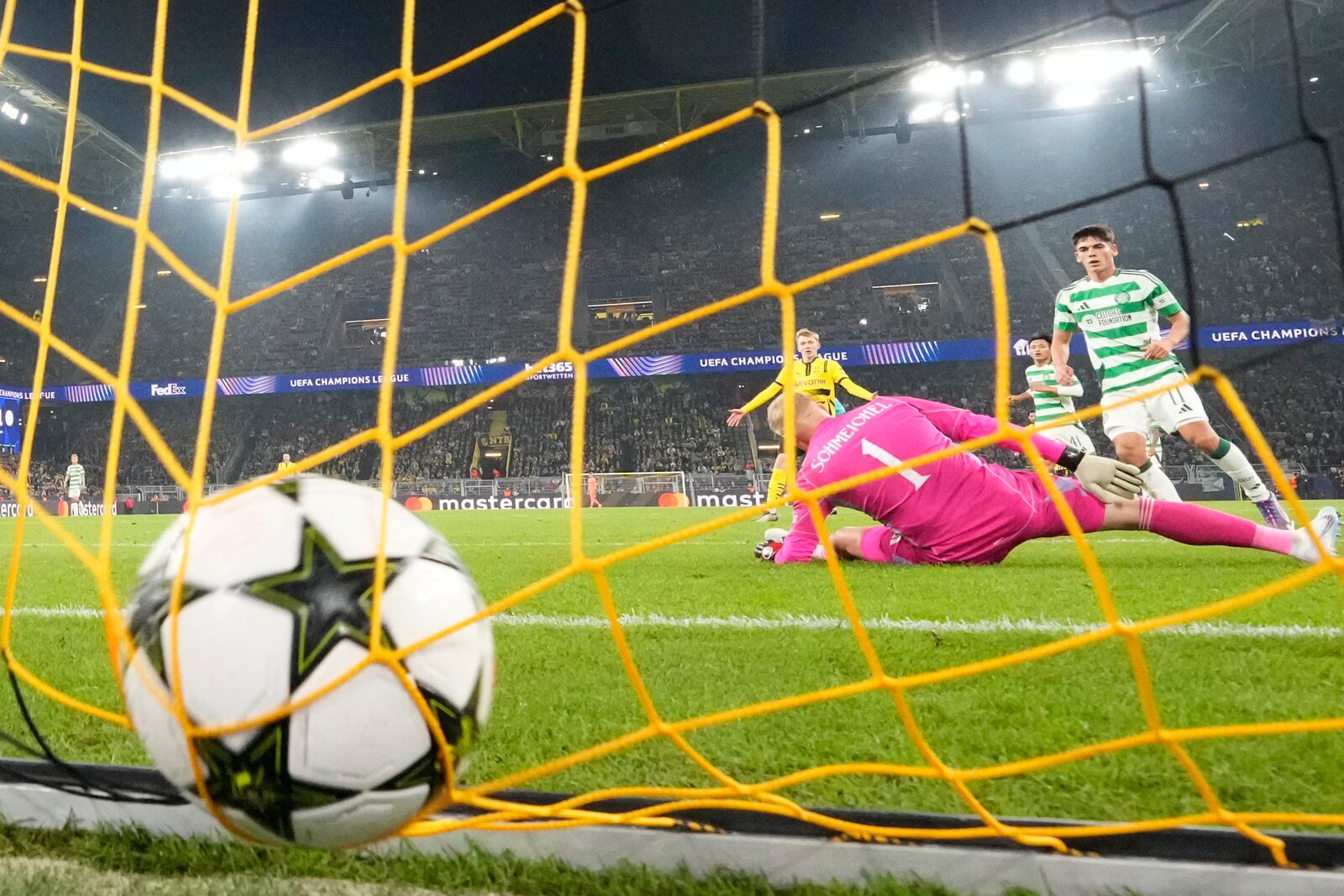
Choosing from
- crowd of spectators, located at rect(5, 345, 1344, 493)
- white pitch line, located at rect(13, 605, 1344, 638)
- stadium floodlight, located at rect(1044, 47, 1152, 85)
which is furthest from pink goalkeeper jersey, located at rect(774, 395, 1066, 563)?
stadium floodlight, located at rect(1044, 47, 1152, 85)

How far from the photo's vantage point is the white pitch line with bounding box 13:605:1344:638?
2.35 metres

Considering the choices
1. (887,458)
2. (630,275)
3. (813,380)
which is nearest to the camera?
(887,458)

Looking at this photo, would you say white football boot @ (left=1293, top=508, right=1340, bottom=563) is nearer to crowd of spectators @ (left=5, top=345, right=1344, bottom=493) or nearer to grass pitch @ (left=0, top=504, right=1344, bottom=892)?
grass pitch @ (left=0, top=504, right=1344, bottom=892)

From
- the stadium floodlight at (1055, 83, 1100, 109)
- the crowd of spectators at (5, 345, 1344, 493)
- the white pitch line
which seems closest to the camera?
the white pitch line

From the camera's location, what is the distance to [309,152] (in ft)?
71.3

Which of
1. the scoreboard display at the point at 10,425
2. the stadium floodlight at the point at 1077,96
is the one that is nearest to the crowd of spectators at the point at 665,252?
the stadium floodlight at the point at 1077,96

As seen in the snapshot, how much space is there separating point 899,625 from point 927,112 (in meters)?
21.5

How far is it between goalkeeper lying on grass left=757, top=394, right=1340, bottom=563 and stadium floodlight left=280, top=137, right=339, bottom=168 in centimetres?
2124

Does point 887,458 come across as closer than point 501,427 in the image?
Yes

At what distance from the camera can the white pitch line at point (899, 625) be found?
2354mm

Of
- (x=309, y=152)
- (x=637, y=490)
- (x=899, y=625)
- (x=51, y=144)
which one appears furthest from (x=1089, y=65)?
(x=51, y=144)

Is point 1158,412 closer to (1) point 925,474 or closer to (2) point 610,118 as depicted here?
(1) point 925,474

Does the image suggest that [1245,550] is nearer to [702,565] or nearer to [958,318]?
[702,565]

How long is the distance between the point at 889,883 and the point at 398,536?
78 cm
